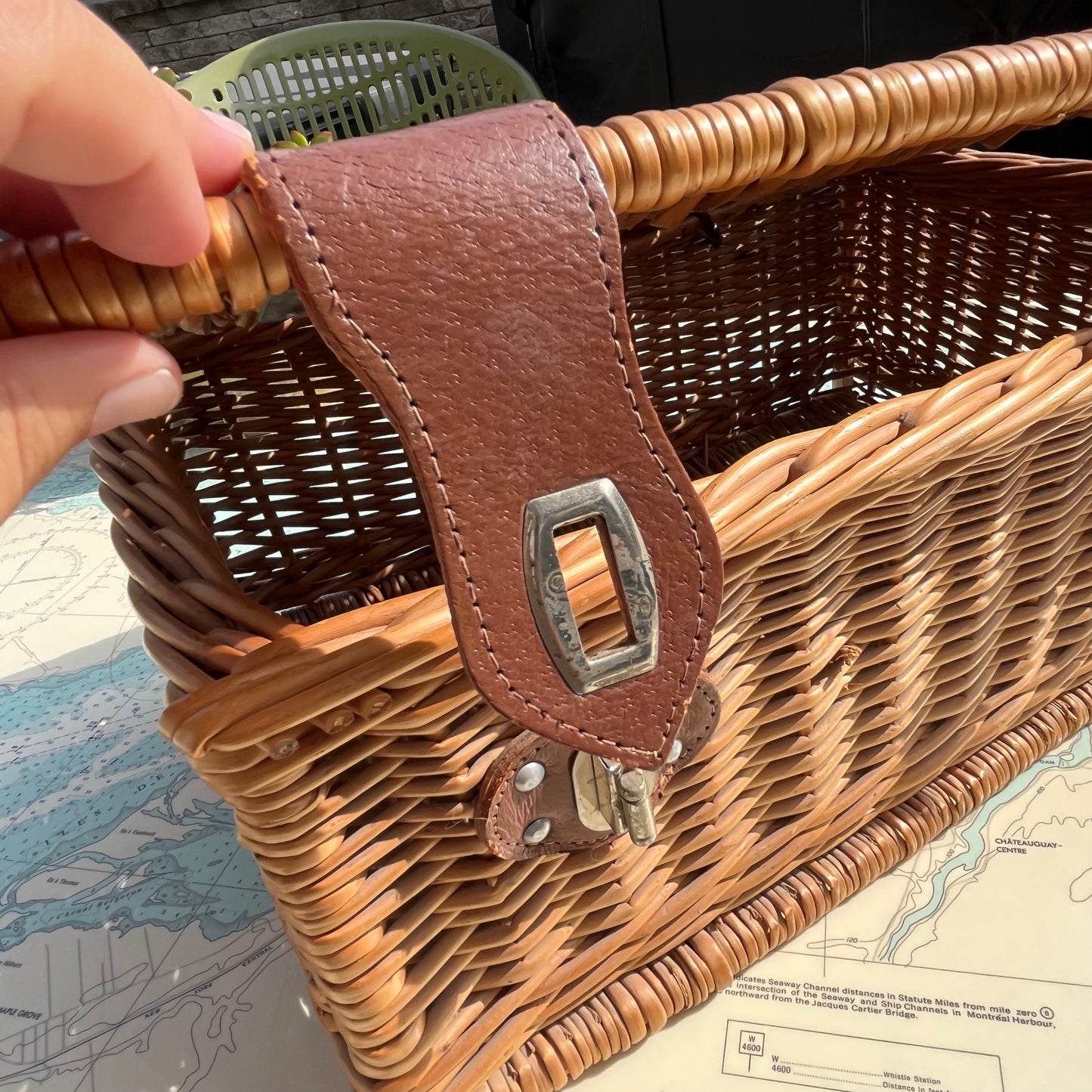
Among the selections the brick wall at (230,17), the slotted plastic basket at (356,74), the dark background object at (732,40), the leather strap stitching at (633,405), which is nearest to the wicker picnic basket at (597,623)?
the leather strap stitching at (633,405)

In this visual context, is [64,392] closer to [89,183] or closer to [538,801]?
[89,183]

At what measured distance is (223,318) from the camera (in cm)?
33

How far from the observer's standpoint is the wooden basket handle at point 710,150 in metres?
0.26

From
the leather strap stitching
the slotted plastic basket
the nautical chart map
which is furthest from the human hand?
the slotted plastic basket

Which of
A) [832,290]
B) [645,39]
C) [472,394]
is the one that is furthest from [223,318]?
[645,39]

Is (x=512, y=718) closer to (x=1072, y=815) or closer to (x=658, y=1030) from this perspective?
(x=658, y=1030)

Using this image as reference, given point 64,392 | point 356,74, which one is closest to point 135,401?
point 64,392

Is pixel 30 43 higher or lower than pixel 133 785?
higher

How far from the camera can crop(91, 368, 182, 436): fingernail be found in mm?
267

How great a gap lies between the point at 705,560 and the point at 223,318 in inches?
8.4

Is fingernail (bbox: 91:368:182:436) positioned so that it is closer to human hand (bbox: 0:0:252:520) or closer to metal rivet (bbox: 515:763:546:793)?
human hand (bbox: 0:0:252:520)

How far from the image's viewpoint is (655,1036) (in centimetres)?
45

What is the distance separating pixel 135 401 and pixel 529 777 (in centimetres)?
21

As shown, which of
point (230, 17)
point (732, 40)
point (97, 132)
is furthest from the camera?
point (230, 17)
